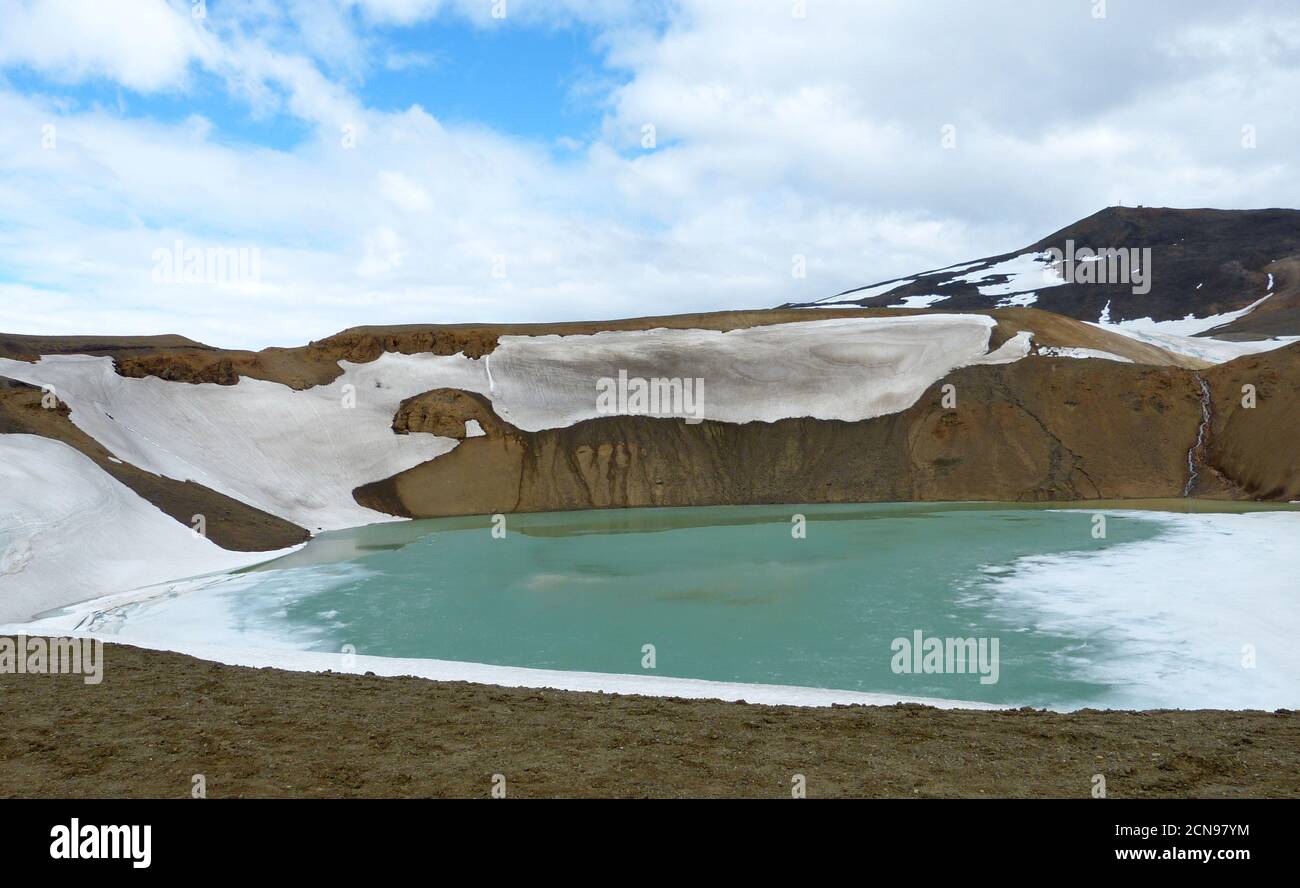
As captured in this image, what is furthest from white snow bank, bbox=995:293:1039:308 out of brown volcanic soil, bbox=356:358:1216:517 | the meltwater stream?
the meltwater stream

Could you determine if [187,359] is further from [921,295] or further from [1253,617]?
[921,295]

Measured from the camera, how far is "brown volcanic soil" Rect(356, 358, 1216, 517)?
37.5 metres

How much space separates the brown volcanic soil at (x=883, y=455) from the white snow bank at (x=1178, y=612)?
15.2 m

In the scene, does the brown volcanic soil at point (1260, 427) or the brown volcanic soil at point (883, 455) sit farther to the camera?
the brown volcanic soil at point (883, 455)

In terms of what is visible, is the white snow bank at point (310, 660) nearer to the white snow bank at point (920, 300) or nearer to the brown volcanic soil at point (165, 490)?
the brown volcanic soil at point (165, 490)

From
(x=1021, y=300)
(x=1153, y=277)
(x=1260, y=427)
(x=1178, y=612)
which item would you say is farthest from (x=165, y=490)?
(x=1153, y=277)

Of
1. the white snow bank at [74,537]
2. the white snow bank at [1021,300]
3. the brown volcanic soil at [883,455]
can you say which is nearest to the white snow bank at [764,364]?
the brown volcanic soil at [883,455]

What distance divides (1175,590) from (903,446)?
81.7 feet

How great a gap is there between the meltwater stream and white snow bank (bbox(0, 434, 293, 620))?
4.60ft

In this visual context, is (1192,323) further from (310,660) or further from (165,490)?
(310,660)

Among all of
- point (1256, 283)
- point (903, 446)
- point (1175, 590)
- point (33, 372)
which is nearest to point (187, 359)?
point (33, 372)

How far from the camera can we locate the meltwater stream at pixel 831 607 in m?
11.4

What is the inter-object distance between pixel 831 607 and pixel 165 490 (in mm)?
21902
